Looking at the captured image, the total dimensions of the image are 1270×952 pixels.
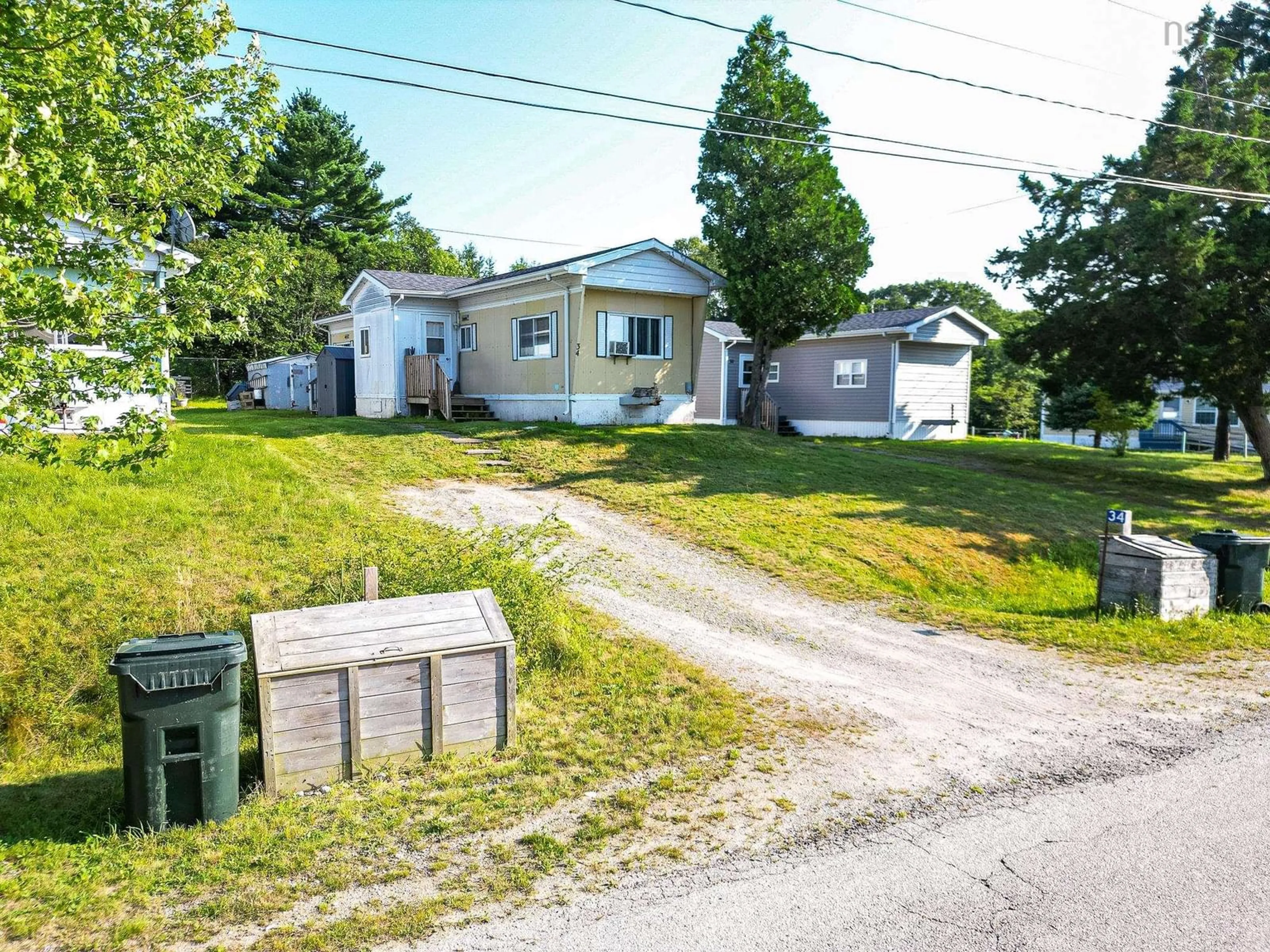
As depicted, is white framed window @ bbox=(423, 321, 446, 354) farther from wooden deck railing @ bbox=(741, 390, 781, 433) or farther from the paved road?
the paved road

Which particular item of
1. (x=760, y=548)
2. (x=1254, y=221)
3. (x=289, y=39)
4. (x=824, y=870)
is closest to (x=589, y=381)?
(x=760, y=548)

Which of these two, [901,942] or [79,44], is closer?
[901,942]

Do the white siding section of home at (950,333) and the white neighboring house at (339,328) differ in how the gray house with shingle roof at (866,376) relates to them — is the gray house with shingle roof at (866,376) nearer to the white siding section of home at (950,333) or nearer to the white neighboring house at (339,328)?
the white siding section of home at (950,333)

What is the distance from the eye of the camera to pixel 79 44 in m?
5.90

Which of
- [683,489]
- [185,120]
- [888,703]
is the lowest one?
[888,703]

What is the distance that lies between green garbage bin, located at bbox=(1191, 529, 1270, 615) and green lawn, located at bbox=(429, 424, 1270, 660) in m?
0.39

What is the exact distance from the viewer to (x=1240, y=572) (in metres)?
10.6

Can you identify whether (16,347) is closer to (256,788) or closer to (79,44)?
(79,44)

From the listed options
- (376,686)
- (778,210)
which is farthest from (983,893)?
(778,210)

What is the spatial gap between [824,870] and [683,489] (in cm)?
1047

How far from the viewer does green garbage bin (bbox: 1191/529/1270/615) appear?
415 inches

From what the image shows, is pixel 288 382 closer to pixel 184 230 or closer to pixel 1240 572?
pixel 184 230

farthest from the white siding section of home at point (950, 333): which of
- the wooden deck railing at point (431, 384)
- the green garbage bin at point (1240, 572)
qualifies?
the green garbage bin at point (1240, 572)

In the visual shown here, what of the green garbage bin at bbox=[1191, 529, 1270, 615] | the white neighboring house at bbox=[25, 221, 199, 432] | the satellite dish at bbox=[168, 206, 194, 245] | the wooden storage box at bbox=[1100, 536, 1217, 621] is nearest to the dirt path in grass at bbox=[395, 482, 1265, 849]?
the wooden storage box at bbox=[1100, 536, 1217, 621]
